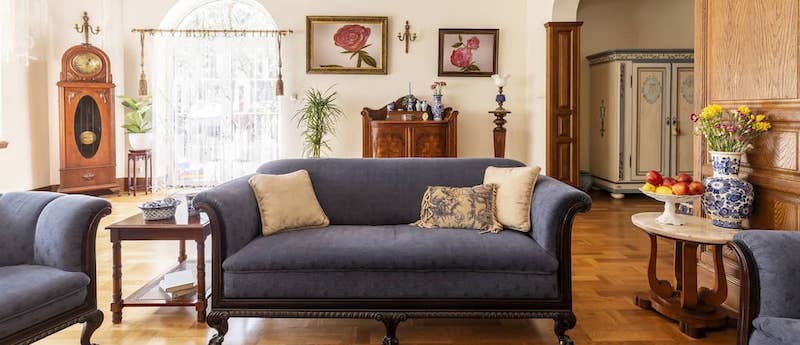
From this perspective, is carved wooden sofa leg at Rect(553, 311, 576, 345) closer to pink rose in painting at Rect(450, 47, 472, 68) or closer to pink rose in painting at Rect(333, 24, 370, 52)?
pink rose in painting at Rect(450, 47, 472, 68)

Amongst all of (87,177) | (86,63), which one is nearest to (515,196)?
(87,177)

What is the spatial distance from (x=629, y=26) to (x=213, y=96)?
570cm

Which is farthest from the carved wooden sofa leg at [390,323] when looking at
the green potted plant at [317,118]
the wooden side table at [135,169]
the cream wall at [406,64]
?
the wooden side table at [135,169]

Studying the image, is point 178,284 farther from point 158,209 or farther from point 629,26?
point 629,26

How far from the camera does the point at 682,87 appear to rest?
699cm

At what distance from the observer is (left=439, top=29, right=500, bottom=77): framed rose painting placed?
7426 mm

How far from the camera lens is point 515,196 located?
2.96 metres

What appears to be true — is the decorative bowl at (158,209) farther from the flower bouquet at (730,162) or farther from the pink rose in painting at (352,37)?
the pink rose in painting at (352,37)

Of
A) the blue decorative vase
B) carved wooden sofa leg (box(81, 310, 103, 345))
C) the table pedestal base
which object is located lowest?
the table pedestal base

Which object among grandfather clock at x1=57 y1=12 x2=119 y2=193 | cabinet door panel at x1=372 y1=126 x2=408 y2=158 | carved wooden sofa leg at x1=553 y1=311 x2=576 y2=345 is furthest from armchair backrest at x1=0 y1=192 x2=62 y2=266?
grandfather clock at x1=57 y1=12 x2=119 y2=193

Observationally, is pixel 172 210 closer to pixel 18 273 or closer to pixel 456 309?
pixel 18 273

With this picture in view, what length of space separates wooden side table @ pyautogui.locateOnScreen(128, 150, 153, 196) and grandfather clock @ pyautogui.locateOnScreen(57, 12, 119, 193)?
0.24 m

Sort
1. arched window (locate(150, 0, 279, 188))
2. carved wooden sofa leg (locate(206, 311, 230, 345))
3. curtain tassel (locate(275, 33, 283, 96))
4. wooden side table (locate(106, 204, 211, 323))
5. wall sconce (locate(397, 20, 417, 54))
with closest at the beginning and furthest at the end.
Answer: carved wooden sofa leg (locate(206, 311, 230, 345)) < wooden side table (locate(106, 204, 211, 323)) < curtain tassel (locate(275, 33, 283, 96)) < wall sconce (locate(397, 20, 417, 54)) < arched window (locate(150, 0, 279, 188))

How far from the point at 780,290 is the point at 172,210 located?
2678 millimetres
